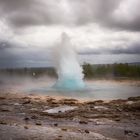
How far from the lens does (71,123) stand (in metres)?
16.1

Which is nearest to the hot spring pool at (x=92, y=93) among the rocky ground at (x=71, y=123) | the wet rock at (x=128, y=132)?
the rocky ground at (x=71, y=123)

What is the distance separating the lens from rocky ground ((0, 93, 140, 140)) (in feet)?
41.9

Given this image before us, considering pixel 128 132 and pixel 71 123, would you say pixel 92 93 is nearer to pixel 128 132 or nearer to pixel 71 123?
pixel 71 123

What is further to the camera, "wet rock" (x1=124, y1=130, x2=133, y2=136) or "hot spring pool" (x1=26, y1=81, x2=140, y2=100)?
"hot spring pool" (x1=26, y1=81, x2=140, y2=100)

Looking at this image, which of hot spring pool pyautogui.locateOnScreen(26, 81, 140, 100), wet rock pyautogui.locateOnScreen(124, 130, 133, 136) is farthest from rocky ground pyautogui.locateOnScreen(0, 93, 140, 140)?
hot spring pool pyautogui.locateOnScreen(26, 81, 140, 100)

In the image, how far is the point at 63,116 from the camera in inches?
708

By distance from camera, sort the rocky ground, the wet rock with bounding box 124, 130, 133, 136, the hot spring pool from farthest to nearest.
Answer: the hot spring pool < the wet rock with bounding box 124, 130, 133, 136 < the rocky ground

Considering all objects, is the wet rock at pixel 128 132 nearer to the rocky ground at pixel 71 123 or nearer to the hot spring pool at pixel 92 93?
the rocky ground at pixel 71 123

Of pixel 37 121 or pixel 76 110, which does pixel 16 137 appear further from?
pixel 76 110

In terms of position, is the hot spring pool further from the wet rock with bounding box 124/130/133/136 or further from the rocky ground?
the wet rock with bounding box 124/130/133/136

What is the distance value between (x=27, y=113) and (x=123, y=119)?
247 inches

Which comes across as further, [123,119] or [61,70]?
[61,70]

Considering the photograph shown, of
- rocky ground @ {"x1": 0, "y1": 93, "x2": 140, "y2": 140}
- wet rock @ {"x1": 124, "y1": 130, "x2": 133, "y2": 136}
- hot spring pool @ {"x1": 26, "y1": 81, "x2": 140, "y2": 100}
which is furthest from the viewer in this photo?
hot spring pool @ {"x1": 26, "y1": 81, "x2": 140, "y2": 100}

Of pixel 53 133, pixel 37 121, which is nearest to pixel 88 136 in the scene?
pixel 53 133
